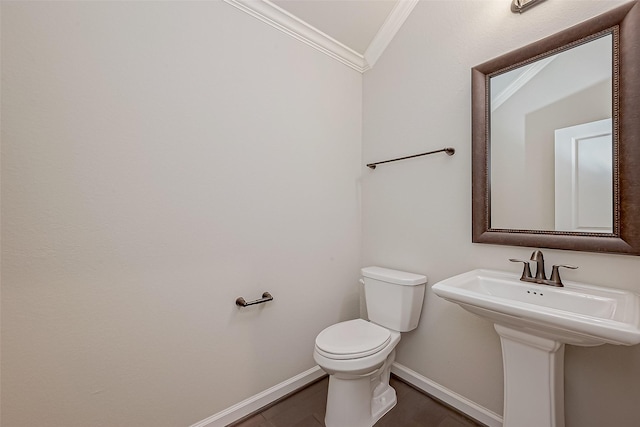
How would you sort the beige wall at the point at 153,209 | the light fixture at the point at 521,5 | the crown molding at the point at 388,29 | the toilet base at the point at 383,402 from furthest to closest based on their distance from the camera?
the crown molding at the point at 388,29 < the toilet base at the point at 383,402 < the light fixture at the point at 521,5 < the beige wall at the point at 153,209

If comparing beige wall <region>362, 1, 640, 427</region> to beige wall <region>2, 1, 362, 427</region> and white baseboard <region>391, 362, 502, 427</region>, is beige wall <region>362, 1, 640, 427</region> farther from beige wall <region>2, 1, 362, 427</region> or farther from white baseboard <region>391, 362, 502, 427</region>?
beige wall <region>2, 1, 362, 427</region>

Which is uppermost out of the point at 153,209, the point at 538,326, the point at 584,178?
the point at 584,178

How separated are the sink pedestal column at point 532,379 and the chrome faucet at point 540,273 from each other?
251 mm

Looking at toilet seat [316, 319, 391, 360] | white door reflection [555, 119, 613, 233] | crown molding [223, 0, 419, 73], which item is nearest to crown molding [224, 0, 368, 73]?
crown molding [223, 0, 419, 73]

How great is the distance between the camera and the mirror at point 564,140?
40.8 inches

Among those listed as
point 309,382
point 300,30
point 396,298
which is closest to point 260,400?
point 309,382

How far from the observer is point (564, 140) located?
1214 mm

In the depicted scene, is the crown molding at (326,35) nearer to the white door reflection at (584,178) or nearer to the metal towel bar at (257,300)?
the white door reflection at (584,178)

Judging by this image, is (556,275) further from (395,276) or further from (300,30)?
(300,30)

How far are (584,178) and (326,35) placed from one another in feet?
5.50

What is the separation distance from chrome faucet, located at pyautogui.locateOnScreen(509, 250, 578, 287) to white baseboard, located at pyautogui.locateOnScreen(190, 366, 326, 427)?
1404mm

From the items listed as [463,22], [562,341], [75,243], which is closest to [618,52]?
[463,22]

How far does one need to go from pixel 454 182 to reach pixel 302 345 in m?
1.42

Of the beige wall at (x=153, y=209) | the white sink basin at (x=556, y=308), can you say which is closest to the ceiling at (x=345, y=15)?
the beige wall at (x=153, y=209)
